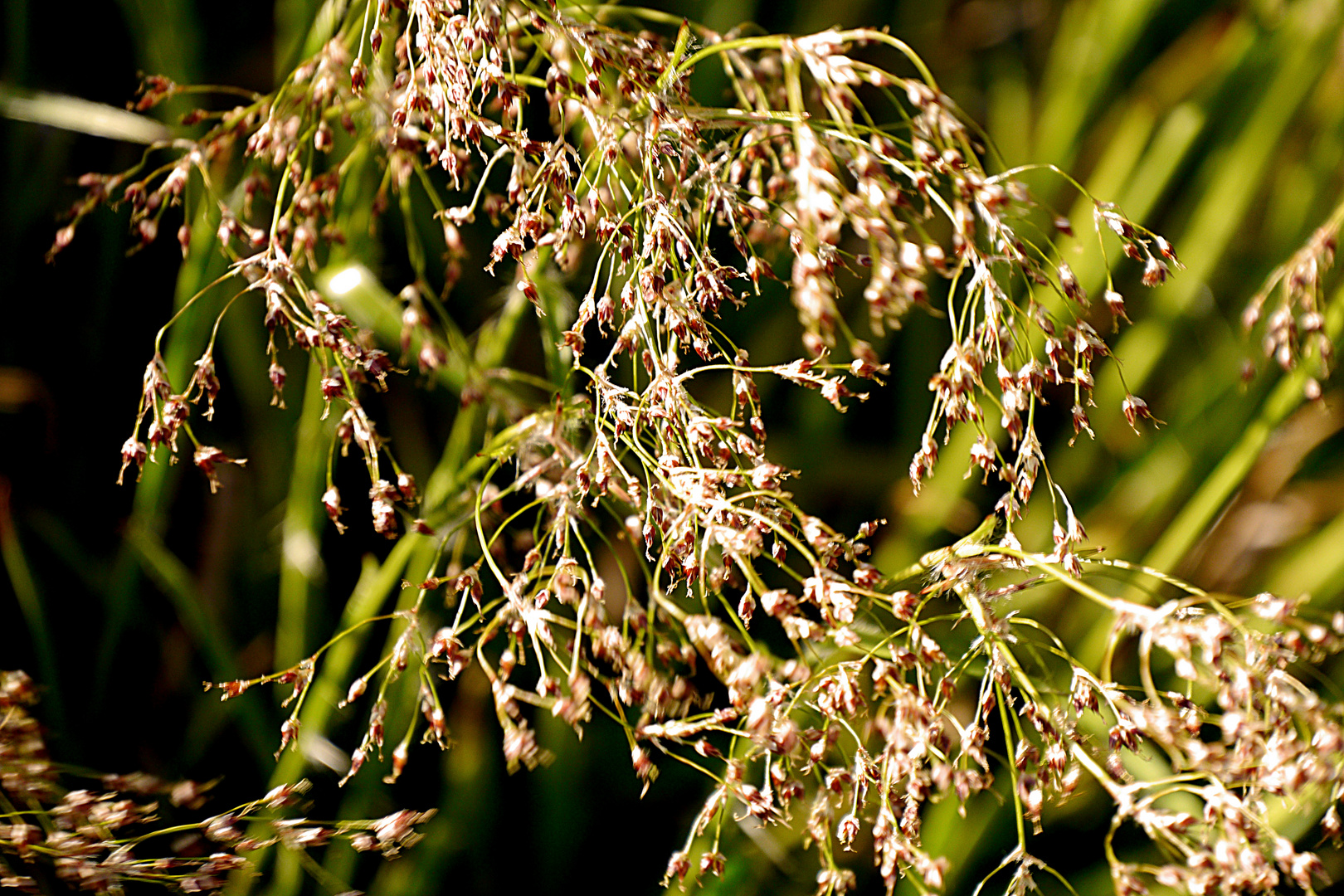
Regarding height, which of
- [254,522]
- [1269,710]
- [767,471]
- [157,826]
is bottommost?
[157,826]

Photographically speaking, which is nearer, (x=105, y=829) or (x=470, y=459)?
(x=105, y=829)

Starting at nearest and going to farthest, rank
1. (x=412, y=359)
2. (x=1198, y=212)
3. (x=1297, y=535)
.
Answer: (x=412, y=359) < (x=1198, y=212) < (x=1297, y=535)

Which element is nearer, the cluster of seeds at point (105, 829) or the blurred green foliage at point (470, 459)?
the cluster of seeds at point (105, 829)

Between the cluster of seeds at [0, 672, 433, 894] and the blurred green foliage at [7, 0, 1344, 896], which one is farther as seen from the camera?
the blurred green foliage at [7, 0, 1344, 896]

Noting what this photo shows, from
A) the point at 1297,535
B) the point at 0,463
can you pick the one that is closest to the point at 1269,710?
the point at 1297,535

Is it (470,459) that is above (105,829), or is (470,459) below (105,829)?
above

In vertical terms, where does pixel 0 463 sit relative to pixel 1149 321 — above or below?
below

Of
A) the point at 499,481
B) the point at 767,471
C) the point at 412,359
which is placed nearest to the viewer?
the point at 767,471

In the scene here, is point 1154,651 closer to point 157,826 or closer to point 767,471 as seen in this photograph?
point 767,471
